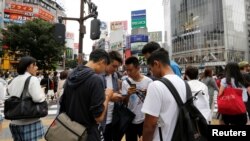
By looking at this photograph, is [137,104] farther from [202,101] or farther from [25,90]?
[25,90]

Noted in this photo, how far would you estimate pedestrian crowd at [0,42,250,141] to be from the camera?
7.47 ft

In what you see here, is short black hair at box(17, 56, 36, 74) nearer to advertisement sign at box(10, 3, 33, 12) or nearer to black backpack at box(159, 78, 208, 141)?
black backpack at box(159, 78, 208, 141)

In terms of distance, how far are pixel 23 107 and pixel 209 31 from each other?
73.5 meters

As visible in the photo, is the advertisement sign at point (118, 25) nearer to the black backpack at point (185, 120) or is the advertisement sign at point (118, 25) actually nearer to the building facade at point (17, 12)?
the building facade at point (17, 12)

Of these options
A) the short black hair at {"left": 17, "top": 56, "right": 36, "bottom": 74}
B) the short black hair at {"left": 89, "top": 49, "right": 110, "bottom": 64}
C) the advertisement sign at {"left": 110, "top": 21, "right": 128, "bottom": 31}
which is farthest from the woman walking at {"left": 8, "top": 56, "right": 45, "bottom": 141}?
the advertisement sign at {"left": 110, "top": 21, "right": 128, "bottom": 31}

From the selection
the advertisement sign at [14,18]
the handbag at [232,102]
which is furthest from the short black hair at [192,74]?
the advertisement sign at [14,18]

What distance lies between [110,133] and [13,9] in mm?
57886

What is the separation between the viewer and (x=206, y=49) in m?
72.2

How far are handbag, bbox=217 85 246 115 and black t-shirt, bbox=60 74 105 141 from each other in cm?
269

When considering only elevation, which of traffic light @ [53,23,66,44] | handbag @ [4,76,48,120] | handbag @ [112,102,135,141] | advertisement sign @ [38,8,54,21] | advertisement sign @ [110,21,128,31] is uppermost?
advertisement sign @ [110,21,128,31]

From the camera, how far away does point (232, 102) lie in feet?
14.5

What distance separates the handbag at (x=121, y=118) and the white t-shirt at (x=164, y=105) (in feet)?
4.43

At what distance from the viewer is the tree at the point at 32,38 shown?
2884 centimetres

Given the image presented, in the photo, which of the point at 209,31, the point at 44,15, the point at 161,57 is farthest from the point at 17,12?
the point at 161,57
